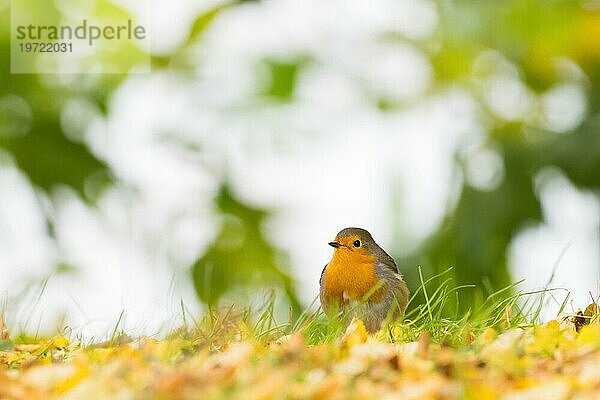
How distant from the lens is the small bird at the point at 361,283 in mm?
4289

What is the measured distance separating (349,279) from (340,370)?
55.0 inches

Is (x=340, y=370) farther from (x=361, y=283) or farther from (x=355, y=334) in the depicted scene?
(x=361, y=283)

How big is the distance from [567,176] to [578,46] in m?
0.96

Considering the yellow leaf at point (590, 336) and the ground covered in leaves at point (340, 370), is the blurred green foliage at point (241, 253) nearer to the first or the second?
the ground covered in leaves at point (340, 370)

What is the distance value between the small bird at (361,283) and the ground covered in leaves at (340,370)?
592 mm

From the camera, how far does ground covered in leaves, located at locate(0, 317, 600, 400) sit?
265cm

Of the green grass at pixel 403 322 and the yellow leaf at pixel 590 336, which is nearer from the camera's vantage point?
the yellow leaf at pixel 590 336

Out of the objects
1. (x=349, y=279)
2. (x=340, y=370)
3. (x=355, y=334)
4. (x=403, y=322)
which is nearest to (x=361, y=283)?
(x=349, y=279)

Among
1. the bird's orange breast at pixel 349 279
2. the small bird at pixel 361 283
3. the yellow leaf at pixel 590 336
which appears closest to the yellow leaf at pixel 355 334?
the small bird at pixel 361 283

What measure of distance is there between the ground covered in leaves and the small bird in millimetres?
592

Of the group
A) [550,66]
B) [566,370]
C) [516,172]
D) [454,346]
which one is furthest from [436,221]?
[566,370]

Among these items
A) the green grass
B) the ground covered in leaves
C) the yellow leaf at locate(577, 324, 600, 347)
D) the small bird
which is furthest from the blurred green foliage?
the yellow leaf at locate(577, 324, 600, 347)

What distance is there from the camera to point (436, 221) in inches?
322

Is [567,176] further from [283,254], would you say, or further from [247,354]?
[247,354]
